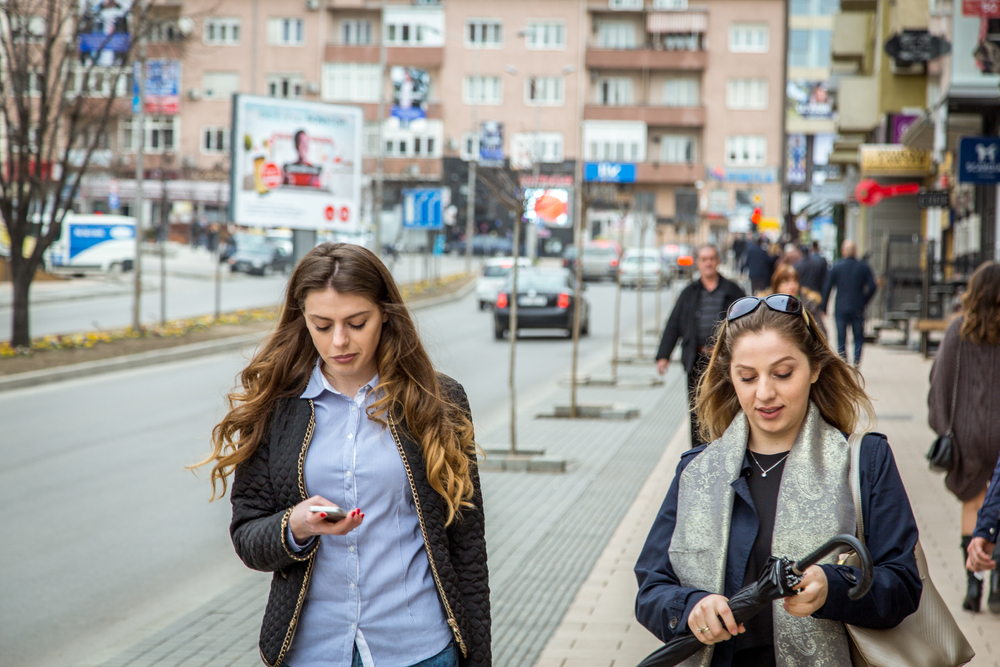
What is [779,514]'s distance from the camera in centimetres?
248

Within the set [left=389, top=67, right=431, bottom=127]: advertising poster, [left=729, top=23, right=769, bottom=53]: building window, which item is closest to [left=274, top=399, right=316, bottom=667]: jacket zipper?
[left=389, top=67, right=431, bottom=127]: advertising poster

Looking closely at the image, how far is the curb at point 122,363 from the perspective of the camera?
1680 cm

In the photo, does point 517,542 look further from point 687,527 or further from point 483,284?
point 483,284

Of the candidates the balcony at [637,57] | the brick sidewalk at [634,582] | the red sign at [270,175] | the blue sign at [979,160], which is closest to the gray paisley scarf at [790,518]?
the brick sidewalk at [634,582]

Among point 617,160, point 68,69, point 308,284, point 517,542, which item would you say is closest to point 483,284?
point 68,69

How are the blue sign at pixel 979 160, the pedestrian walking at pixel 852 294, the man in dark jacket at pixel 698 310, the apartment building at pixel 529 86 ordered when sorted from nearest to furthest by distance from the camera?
the man in dark jacket at pixel 698 310 < the blue sign at pixel 979 160 < the pedestrian walking at pixel 852 294 < the apartment building at pixel 529 86

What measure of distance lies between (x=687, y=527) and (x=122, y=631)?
14.1 feet

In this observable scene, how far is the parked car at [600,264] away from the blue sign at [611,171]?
16699 millimetres

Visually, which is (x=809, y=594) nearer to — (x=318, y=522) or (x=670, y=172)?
(x=318, y=522)

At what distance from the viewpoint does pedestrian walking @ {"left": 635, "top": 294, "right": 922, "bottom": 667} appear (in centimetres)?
240

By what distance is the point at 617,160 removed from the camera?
75.4 metres

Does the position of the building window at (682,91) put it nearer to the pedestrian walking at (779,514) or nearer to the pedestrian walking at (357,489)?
the pedestrian walking at (357,489)

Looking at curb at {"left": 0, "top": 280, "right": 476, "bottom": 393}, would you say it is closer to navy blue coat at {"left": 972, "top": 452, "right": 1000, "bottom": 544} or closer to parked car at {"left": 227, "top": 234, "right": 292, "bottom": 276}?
navy blue coat at {"left": 972, "top": 452, "right": 1000, "bottom": 544}

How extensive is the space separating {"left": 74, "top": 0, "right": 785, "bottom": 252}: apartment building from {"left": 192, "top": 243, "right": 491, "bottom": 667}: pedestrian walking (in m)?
71.4
